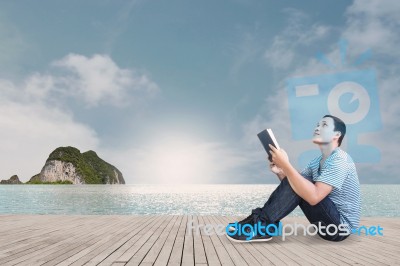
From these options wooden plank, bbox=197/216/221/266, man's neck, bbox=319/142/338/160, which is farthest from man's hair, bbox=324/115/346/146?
wooden plank, bbox=197/216/221/266

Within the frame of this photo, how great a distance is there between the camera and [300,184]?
14.5ft

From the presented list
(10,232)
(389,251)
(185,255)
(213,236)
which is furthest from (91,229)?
(389,251)

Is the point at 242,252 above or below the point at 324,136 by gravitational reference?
below

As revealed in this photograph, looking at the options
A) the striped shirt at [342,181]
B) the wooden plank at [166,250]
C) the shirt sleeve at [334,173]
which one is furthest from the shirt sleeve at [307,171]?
the wooden plank at [166,250]

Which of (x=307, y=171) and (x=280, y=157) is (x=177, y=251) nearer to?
(x=280, y=157)

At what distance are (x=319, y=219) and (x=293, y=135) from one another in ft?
5.55

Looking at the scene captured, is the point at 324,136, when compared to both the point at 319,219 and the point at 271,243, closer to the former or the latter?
the point at 319,219

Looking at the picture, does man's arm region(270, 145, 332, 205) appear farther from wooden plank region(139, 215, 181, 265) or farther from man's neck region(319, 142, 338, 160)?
wooden plank region(139, 215, 181, 265)

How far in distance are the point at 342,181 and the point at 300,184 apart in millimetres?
645

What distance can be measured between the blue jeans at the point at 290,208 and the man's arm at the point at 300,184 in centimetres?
27

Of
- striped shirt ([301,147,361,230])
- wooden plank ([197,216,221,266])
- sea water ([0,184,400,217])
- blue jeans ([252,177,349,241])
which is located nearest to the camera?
wooden plank ([197,216,221,266])

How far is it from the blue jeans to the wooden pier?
37 cm

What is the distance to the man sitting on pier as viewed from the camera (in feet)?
15.2

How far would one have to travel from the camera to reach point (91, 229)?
7.17m
